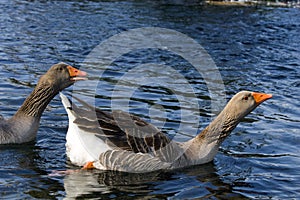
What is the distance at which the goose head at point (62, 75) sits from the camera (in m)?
8.30

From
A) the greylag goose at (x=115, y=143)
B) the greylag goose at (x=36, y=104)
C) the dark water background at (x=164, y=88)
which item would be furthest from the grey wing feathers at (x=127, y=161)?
the greylag goose at (x=36, y=104)

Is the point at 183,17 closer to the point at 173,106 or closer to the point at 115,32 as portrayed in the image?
the point at 115,32

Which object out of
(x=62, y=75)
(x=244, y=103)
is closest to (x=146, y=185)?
(x=244, y=103)

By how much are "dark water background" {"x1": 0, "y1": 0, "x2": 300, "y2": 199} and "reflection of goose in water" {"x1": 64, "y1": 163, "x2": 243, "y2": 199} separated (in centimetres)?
1

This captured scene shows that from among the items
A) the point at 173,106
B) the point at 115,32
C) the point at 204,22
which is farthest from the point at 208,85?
the point at 204,22

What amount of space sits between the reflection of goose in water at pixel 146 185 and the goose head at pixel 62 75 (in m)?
1.51

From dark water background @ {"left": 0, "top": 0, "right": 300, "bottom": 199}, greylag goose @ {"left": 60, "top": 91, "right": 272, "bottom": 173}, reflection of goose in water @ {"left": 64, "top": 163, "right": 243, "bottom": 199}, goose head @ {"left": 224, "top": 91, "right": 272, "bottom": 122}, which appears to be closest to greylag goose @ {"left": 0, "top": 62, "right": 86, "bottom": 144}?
dark water background @ {"left": 0, "top": 0, "right": 300, "bottom": 199}

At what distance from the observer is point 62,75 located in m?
8.34

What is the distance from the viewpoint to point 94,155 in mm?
7617

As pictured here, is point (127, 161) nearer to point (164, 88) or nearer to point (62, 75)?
point (62, 75)

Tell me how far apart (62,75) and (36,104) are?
0.74 meters

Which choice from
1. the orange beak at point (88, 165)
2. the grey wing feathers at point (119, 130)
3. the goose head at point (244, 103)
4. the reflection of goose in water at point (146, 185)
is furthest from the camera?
the goose head at point (244, 103)

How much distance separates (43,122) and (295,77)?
254 inches

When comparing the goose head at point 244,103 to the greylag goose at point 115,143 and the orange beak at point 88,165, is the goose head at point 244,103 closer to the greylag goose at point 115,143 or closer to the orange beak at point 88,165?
the greylag goose at point 115,143
